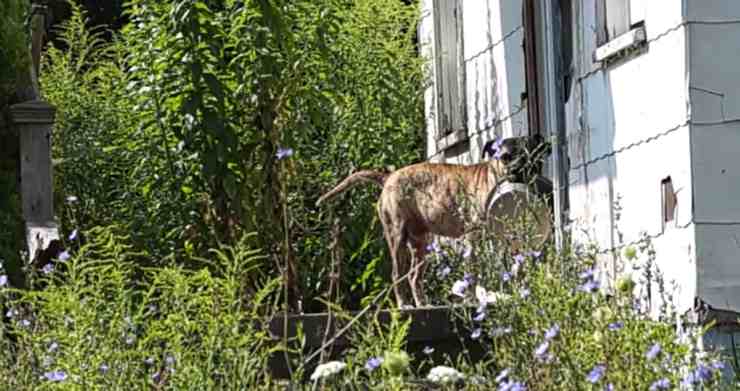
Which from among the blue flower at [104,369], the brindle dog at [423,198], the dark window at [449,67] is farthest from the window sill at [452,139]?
the blue flower at [104,369]

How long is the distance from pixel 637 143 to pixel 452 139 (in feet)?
15.1

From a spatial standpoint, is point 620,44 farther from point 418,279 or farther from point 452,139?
point 452,139

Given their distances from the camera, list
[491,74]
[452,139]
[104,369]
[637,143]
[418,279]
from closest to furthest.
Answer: [104,369], [637,143], [418,279], [491,74], [452,139]

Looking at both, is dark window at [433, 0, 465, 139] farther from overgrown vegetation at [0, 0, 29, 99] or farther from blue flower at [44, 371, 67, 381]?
blue flower at [44, 371, 67, 381]

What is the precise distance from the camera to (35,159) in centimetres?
990

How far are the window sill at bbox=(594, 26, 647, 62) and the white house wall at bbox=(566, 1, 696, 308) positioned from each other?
0.18 feet

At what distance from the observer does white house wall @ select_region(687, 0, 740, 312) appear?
282 inches

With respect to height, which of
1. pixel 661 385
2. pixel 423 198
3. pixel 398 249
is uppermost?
pixel 423 198

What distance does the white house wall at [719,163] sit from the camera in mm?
7152

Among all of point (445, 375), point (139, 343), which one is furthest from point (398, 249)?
point (445, 375)

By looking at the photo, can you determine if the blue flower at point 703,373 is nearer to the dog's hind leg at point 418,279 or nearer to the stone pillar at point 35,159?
the dog's hind leg at point 418,279

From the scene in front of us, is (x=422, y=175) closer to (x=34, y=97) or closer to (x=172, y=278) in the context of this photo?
(x=34, y=97)

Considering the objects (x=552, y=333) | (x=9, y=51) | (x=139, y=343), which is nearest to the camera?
(x=552, y=333)

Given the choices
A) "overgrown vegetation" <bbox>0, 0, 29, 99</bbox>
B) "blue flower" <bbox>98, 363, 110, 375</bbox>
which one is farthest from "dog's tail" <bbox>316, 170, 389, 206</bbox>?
"blue flower" <bbox>98, 363, 110, 375</bbox>
